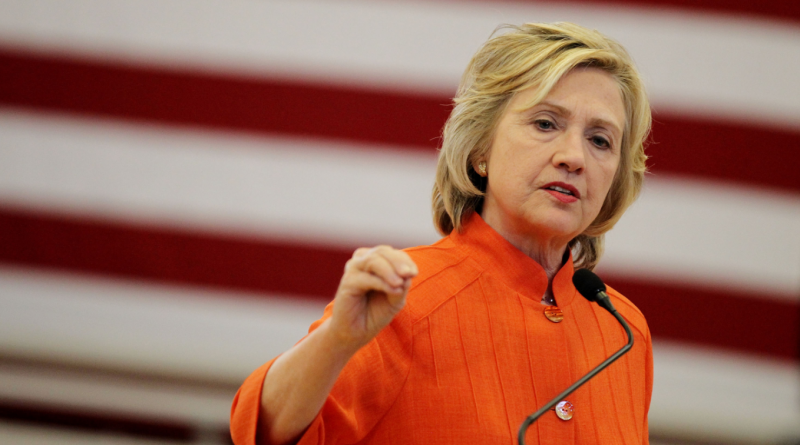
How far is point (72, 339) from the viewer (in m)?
2.51

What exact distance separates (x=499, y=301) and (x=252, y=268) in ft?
5.30

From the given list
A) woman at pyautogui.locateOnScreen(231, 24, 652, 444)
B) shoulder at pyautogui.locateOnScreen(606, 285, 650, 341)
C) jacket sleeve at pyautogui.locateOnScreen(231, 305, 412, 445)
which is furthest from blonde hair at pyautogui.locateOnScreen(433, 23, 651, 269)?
jacket sleeve at pyautogui.locateOnScreen(231, 305, 412, 445)

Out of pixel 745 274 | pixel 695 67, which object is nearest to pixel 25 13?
pixel 695 67

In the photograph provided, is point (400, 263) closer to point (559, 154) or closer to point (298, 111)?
point (559, 154)

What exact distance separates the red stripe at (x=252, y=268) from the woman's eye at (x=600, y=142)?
4.97 feet

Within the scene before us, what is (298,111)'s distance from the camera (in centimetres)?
249

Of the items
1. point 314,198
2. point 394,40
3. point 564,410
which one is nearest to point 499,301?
point 564,410

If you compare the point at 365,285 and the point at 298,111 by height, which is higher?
the point at 298,111

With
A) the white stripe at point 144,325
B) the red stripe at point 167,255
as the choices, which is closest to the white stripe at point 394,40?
the red stripe at point 167,255

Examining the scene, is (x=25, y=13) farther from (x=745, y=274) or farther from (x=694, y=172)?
(x=745, y=274)

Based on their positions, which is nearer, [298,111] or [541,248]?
[541,248]

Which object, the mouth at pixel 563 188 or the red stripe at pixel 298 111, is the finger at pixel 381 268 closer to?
the mouth at pixel 563 188

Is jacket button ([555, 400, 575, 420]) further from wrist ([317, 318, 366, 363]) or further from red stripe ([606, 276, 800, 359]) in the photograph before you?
red stripe ([606, 276, 800, 359])

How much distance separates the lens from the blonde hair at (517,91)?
104 centimetres
